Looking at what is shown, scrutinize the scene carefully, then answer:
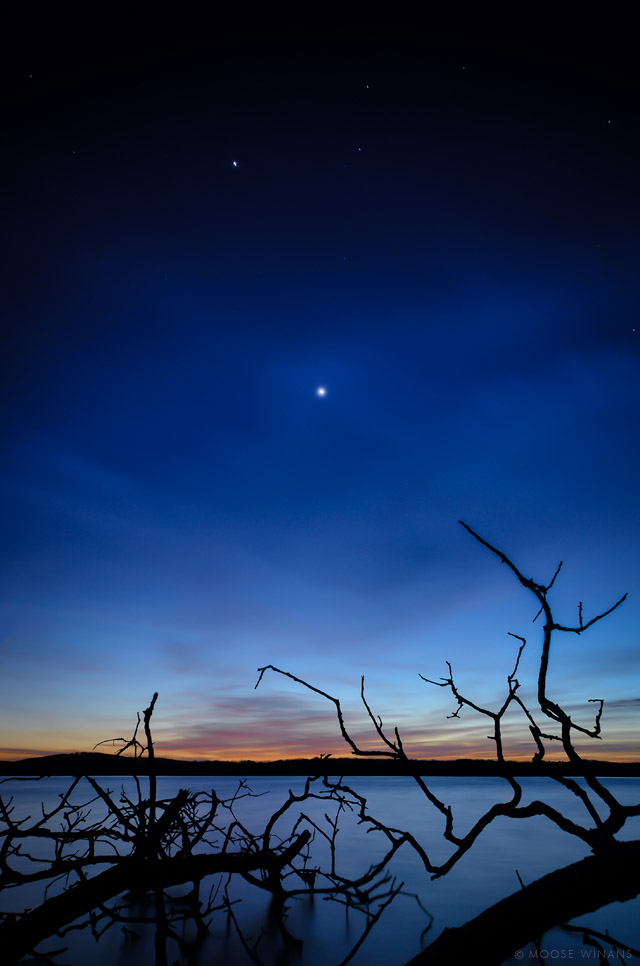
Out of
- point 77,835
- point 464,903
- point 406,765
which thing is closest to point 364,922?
point 464,903

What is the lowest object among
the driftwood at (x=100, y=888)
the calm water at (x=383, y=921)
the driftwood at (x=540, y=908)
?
the calm water at (x=383, y=921)

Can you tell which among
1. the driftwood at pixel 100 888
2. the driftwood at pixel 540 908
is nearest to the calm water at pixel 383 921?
the driftwood at pixel 540 908

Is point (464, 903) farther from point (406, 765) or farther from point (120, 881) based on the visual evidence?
point (406, 765)

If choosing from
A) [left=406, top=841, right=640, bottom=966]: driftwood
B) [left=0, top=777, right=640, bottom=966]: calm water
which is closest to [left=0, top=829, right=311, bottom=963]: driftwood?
[left=406, top=841, right=640, bottom=966]: driftwood

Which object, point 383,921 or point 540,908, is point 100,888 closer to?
point 540,908

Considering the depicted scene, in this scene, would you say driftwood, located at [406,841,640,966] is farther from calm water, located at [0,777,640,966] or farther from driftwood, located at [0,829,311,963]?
driftwood, located at [0,829,311,963]

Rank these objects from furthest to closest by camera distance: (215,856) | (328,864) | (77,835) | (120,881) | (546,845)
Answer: (546,845) → (328,864) → (215,856) → (77,835) → (120,881)

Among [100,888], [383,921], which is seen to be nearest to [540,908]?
[100,888]

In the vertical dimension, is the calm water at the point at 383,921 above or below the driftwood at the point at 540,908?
below

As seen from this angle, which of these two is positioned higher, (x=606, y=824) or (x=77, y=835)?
(x=606, y=824)

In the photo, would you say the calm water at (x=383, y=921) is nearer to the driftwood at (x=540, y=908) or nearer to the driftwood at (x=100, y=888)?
the driftwood at (x=540, y=908)

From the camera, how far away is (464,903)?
10898mm

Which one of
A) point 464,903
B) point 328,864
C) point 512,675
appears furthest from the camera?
point 328,864

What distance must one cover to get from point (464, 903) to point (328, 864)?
5.53 m
